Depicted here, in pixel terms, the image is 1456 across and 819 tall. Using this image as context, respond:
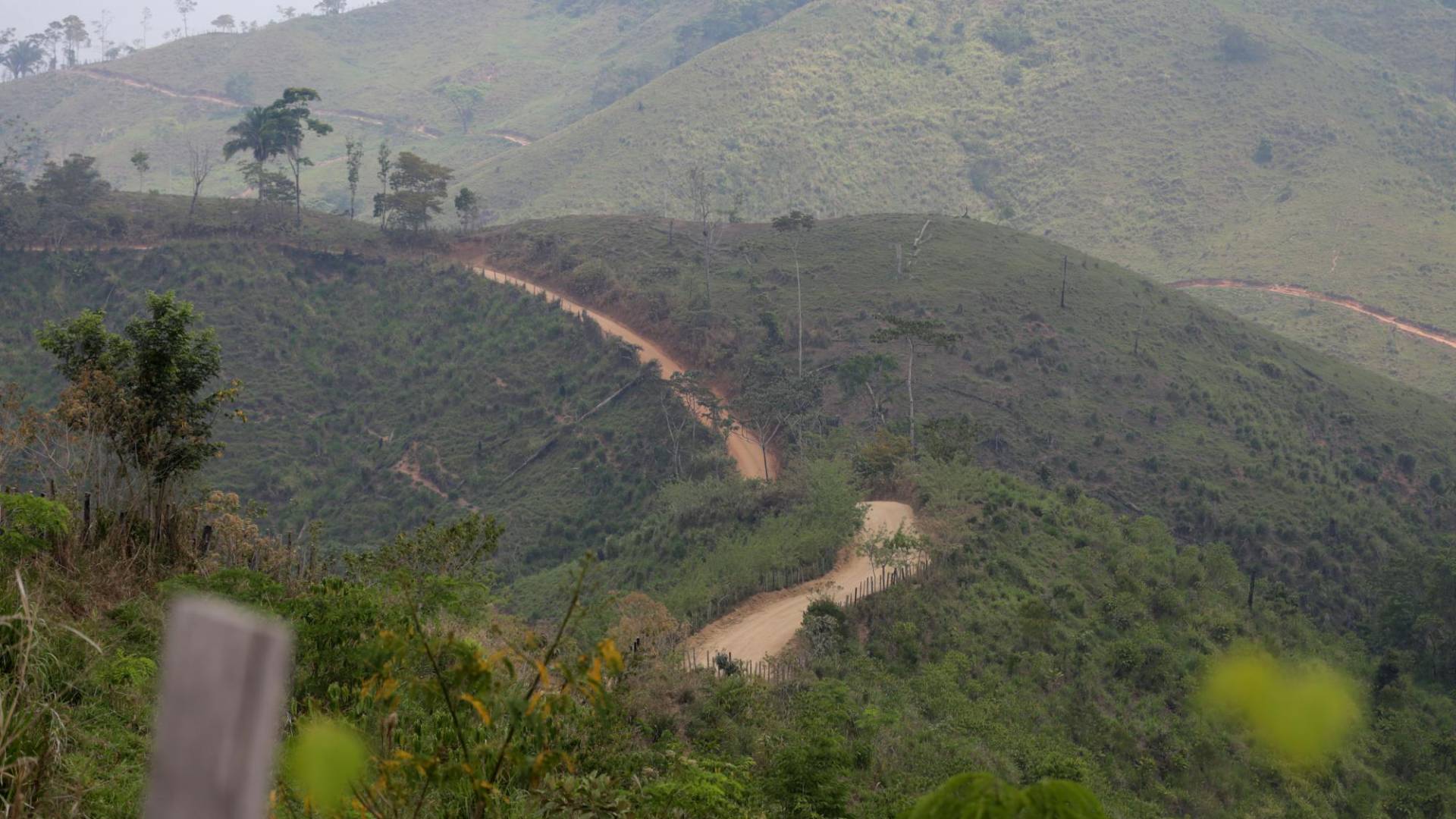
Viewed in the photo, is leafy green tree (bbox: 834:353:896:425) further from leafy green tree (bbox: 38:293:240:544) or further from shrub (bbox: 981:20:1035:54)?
shrub (bbox: 981:20:1035:54)

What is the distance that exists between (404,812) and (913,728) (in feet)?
29.9

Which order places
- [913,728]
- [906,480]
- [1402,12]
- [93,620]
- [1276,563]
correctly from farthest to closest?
[1402,12]
[1276,563]
[906,480]
[913,728]
[93,620]

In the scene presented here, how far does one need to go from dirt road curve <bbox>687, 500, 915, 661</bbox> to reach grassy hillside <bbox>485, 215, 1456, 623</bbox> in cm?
1014

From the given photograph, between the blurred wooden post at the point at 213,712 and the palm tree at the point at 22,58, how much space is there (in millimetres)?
148599

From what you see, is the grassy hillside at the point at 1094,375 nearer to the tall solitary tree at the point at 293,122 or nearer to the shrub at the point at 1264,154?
the tall solitary tree at the point at 293,122

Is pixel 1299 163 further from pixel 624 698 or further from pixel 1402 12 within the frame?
pixel 624 698

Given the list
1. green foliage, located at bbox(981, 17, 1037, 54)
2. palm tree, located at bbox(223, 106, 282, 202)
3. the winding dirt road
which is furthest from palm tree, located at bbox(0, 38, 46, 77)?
the winding dirt road

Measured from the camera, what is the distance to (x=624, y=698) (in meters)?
10.2

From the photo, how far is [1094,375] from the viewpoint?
1549 inches

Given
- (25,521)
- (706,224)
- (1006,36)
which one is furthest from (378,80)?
(25,521)

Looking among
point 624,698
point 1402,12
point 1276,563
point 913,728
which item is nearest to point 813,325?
point 1276,563

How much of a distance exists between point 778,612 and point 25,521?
523 inches

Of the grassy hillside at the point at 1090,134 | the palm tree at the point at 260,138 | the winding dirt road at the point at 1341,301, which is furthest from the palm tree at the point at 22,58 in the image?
the winding dirt road at the point at 1341,301

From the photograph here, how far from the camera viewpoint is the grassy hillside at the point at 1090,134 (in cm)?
6562
